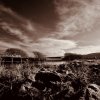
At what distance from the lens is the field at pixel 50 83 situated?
13423 mm

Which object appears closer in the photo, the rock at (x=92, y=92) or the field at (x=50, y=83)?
the rock at (x=92, y=92)

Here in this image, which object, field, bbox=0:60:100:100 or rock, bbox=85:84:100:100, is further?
field, bbox=0:60:100:100

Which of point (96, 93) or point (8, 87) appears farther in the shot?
point (8, 87)

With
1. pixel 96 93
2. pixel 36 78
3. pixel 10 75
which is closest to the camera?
pixel 96 93

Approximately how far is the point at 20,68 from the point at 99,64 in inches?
236

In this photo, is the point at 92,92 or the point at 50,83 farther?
the point at 50,83

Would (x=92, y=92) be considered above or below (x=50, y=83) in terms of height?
below

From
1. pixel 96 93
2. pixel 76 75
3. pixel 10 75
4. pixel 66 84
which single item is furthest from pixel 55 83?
pixel 10 75

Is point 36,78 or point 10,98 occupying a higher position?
point 36,78

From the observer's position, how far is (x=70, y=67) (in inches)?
672

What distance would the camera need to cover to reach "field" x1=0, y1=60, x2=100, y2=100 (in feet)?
44.0

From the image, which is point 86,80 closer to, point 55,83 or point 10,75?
point 55,83

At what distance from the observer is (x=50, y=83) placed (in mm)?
14367

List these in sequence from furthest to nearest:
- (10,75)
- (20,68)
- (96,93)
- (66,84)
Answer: (20,68)
(10,75)
(66,84)
(96,93)
